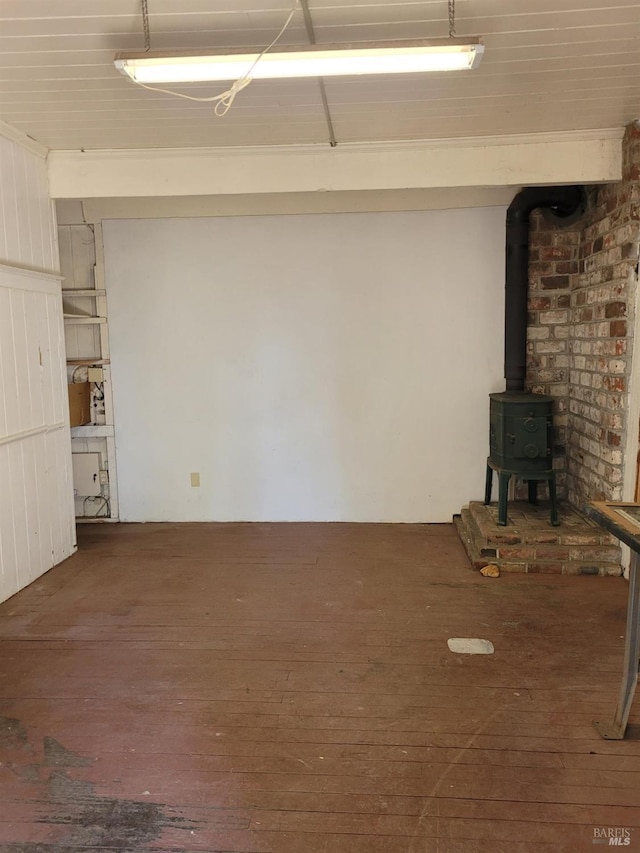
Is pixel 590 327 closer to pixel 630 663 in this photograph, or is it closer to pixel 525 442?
pixel 525 442

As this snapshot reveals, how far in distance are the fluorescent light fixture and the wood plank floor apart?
2.49 meters

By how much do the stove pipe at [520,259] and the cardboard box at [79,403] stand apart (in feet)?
11.2

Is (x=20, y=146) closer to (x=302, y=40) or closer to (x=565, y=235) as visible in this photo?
(x=302, y=40)

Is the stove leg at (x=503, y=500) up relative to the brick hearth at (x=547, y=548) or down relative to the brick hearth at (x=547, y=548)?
up

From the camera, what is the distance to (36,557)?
12.7 ft

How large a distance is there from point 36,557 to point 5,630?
73cm

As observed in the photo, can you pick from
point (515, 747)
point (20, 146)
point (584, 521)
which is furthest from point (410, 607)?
point (20, 146)

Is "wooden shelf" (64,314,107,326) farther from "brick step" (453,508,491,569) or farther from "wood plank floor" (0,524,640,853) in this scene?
"brick step" (453,508,491,569)

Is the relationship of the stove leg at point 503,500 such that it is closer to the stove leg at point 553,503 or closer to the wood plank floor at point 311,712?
the stove leg at point 553,503

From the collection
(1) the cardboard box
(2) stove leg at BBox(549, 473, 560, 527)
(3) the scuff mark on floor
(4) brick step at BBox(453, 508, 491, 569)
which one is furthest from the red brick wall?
(1) the cardboard box

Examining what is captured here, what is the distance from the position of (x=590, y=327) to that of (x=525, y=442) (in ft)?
3.07

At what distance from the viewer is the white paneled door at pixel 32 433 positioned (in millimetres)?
3553

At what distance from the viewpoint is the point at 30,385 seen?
3.82m

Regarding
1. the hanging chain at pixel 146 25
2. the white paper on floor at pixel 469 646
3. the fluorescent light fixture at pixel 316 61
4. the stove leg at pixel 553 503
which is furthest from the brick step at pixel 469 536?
the hanging chain at pixel 146 25
